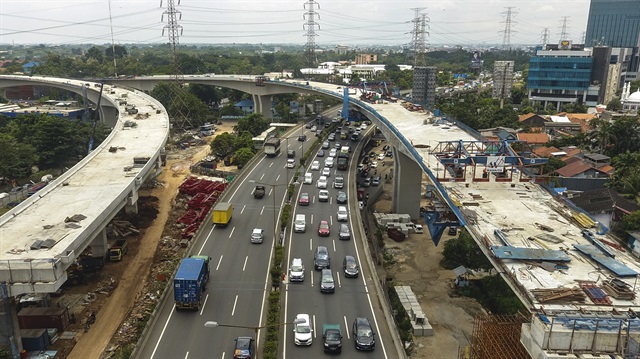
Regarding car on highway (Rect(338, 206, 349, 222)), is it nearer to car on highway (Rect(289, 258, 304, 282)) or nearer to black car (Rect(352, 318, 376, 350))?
car on highway (Rect(289, 258, 304, 282))

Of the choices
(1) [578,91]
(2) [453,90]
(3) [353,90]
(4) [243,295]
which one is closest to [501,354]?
(4) [243,295]

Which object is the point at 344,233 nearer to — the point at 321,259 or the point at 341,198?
the point at 321,259

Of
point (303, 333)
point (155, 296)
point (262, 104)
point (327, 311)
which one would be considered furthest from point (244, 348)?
point (262, 104)

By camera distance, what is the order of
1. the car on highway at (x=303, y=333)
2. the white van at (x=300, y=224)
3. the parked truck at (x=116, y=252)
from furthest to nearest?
the white van at (x=300, y=224), the parked truck at (x=116, y=252), the car on highway at (x=303, y=333)

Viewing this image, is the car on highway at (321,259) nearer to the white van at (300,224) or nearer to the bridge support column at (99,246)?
the white van at (300,224)

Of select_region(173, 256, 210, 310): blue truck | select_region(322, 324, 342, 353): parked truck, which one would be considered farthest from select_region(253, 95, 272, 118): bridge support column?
select_region(322, 324, 342, 353): parked truck

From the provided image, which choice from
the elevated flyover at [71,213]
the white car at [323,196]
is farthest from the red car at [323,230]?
the elevated flyover at [71,213]
